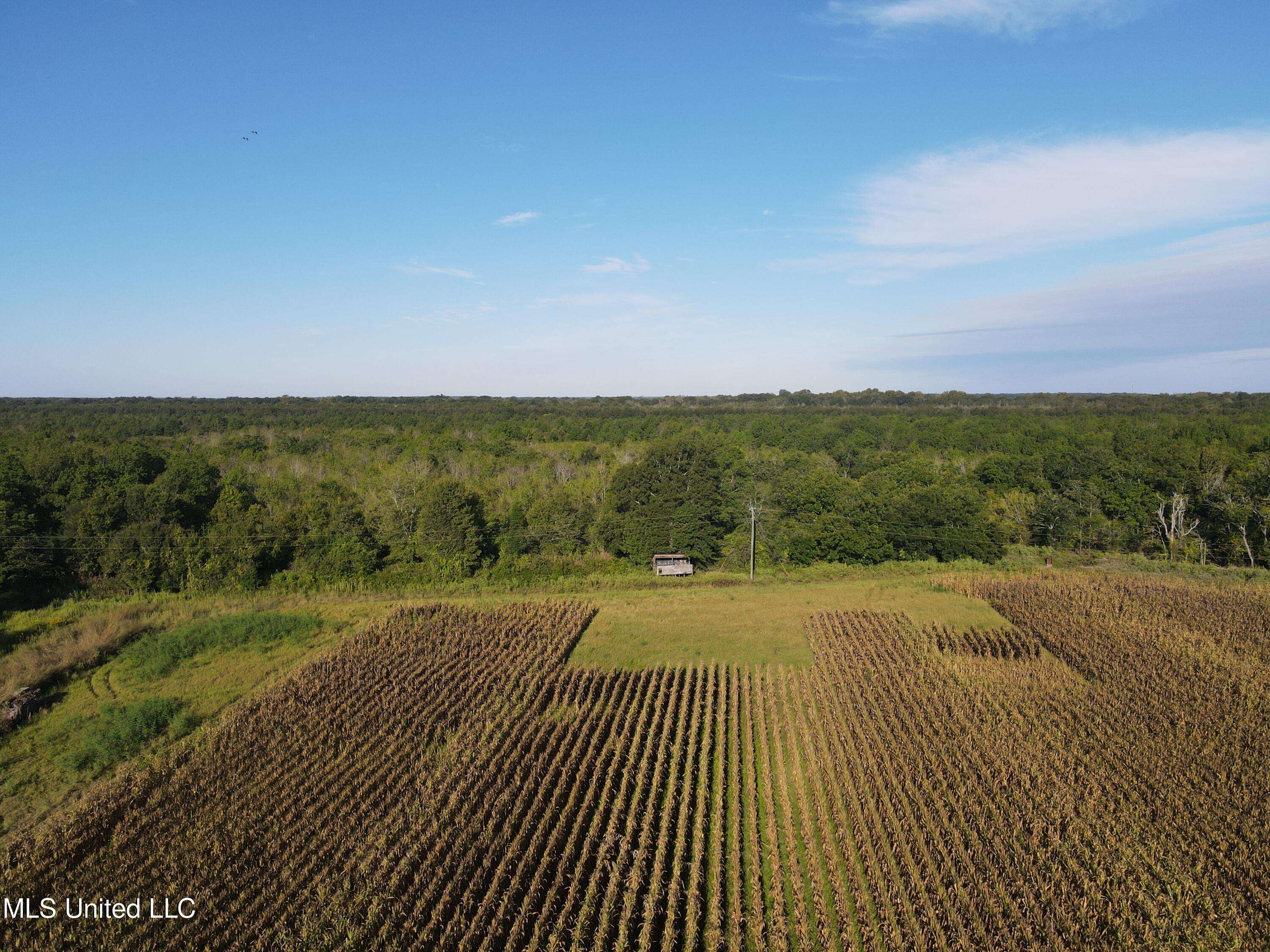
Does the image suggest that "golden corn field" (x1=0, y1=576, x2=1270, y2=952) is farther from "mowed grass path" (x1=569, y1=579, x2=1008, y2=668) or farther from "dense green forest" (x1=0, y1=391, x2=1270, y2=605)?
"dense green forest" (x1=0, y1=391, x2=1270, y2=605)

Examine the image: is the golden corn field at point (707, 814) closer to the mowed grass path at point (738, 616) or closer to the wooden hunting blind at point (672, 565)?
the mowed grass path at point (738, 616)

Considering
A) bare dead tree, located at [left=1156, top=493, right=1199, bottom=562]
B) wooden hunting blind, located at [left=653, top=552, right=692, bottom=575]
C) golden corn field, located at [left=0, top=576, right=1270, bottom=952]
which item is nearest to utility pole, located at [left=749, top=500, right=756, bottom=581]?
wooden hunting blind, located at [left=653, top=552, right=692, bottom=575]

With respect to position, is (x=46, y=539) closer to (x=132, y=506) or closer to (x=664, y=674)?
(x=132, y=506)

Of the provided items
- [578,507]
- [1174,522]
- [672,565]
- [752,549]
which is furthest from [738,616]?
[1174,522]

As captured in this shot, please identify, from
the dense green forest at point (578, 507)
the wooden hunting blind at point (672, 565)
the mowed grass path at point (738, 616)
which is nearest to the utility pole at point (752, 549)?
the dense green forest at point (578, 507)

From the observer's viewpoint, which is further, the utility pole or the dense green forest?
the dense green forest

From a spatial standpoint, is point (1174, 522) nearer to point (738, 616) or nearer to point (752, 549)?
point (752, 549)
